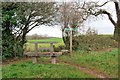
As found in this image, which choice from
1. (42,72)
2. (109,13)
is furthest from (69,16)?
(42,72)

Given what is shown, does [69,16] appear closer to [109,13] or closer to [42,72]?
[109,13]

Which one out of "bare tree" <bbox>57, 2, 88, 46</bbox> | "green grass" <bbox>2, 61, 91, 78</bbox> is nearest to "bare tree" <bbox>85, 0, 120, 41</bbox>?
"bare tree" <bbox>57, 2, 88, 46</bbox>

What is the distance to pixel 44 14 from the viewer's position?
14.3m

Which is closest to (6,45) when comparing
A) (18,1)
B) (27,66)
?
(18,1)

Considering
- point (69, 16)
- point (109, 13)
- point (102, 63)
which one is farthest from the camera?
point (109, 13)

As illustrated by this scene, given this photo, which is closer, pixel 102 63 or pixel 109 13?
pixel 102 63

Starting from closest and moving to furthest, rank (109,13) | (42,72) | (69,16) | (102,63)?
(42,72) → (102,63) → (69,16) → (109,13)

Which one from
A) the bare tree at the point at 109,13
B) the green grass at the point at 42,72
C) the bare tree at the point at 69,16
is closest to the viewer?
the green grass at the point at 42,72

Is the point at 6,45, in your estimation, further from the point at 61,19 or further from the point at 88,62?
the point at 88,62

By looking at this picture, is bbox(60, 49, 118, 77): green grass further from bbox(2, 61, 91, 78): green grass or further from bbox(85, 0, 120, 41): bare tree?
bbox(85, 0, 120, 41): bare tree

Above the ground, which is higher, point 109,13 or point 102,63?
point 109,13

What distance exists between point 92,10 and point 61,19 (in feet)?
10.4

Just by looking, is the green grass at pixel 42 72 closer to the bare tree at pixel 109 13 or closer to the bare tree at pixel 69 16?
the bare tree at pixel 69 16

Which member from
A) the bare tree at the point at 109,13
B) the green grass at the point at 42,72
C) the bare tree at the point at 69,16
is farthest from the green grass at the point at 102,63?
A: the bare tree at the point at 109,13
